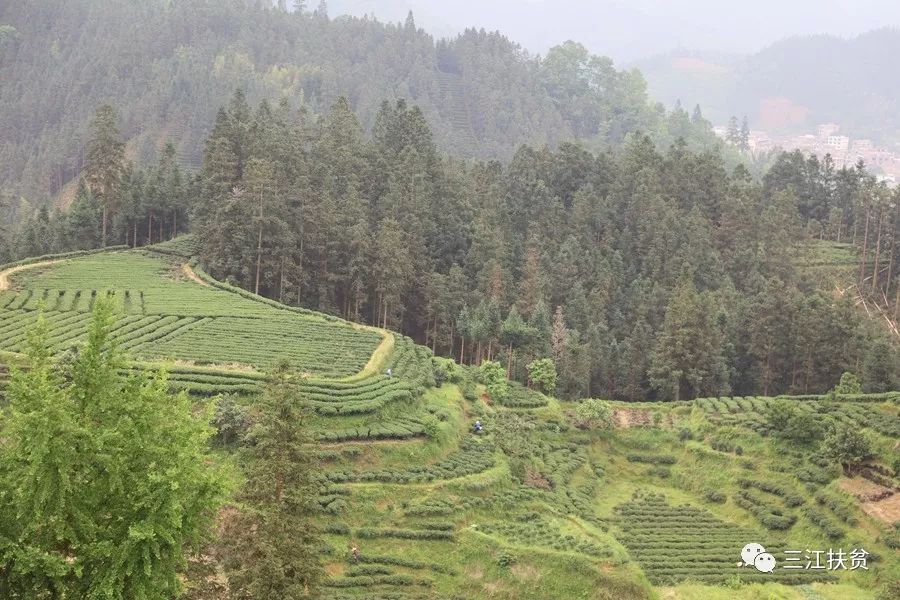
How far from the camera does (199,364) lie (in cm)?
5531

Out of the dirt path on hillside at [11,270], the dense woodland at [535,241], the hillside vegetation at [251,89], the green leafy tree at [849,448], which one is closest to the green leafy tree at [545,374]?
the dense woodland at [535,241]

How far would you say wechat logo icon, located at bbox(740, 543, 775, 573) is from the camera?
4797 cm

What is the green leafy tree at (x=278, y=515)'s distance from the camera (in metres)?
28.6

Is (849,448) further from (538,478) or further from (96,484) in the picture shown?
(96,484)

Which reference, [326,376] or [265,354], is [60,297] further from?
[326,376]

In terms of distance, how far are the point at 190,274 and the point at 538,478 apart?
4115cm

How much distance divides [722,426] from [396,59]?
148 metres

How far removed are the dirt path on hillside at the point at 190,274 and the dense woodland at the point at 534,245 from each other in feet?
8.61

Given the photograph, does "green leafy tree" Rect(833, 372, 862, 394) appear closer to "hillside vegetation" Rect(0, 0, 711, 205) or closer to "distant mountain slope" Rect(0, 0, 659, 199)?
"hillside vegetation" Rect(0, 0, 711, 205)

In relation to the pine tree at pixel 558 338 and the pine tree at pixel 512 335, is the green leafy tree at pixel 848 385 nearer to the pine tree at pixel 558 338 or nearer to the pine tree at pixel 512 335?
the pine tree at pixel 558 338

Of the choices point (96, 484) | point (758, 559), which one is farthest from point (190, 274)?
point (96, 484)

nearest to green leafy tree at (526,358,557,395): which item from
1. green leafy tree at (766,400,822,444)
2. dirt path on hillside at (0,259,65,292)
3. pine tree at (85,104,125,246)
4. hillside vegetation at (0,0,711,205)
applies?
green leafy tree at (766,400,822,444)

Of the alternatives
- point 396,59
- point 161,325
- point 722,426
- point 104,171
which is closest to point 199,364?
point 161,325

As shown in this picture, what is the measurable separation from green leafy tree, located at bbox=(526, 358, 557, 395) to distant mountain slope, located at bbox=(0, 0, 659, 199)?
94187 millimetres
